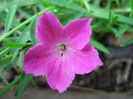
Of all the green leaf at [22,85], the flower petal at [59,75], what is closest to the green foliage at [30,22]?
the green leaf at [22,85]

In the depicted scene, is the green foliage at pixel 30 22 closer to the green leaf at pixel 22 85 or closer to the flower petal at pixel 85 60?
the green leaf at pixel 22 85

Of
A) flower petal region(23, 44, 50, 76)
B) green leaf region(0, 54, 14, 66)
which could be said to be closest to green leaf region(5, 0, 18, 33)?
green leaf region(0, 54, 14, 66)

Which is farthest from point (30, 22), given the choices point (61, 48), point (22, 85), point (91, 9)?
point (91, 9)

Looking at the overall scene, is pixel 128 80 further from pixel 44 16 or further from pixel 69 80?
pixel 44 16

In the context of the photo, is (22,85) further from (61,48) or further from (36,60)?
(61,48)

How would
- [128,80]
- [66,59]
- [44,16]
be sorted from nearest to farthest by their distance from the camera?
[44,16] < [66,59] < [128,80]

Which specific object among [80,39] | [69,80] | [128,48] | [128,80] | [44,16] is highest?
[44,16]

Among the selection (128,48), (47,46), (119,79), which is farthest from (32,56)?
(128,48)
